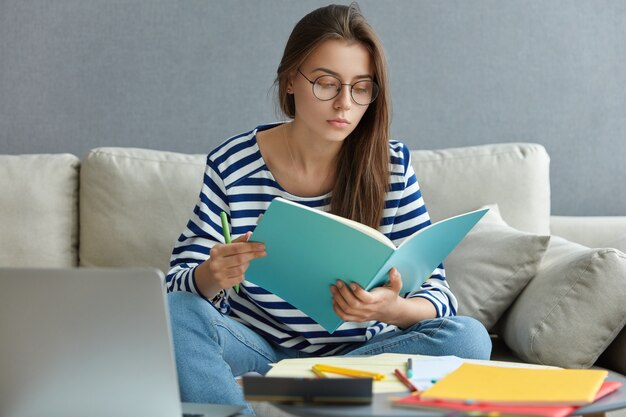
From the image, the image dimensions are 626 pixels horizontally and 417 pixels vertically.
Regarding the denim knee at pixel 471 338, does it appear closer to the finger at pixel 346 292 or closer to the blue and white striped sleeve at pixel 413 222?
the blue and white striped sleeve at pixel 413 222

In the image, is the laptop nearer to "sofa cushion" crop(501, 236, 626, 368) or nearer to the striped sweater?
the striped sweater

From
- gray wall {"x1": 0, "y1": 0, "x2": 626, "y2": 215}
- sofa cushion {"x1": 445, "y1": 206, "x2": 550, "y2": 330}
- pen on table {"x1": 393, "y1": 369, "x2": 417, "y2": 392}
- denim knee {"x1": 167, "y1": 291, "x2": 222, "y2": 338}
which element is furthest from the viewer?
gray wall {"x1": 0, "y1": 0, "x2": 626, "y2": 215}

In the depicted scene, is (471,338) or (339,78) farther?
(339,78)

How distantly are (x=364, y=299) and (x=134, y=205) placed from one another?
1.10 m

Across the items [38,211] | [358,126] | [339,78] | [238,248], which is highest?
[339,78]

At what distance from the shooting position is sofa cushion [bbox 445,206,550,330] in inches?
81.3

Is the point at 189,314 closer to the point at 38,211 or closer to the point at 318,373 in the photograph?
the point at 318,373

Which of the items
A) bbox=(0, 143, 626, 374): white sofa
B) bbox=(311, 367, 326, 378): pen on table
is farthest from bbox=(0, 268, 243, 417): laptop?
bbox=(0, 143, 626, 374): white sofa

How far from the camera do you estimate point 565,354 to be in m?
1.87

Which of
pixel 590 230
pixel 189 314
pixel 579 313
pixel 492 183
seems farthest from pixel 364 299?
pixel 590 230

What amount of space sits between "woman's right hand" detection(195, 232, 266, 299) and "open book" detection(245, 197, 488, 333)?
24mm

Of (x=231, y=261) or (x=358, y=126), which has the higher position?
(x=358, y=126)

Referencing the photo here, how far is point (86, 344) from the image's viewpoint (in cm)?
106

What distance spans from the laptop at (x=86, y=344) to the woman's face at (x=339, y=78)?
768 millimetres
